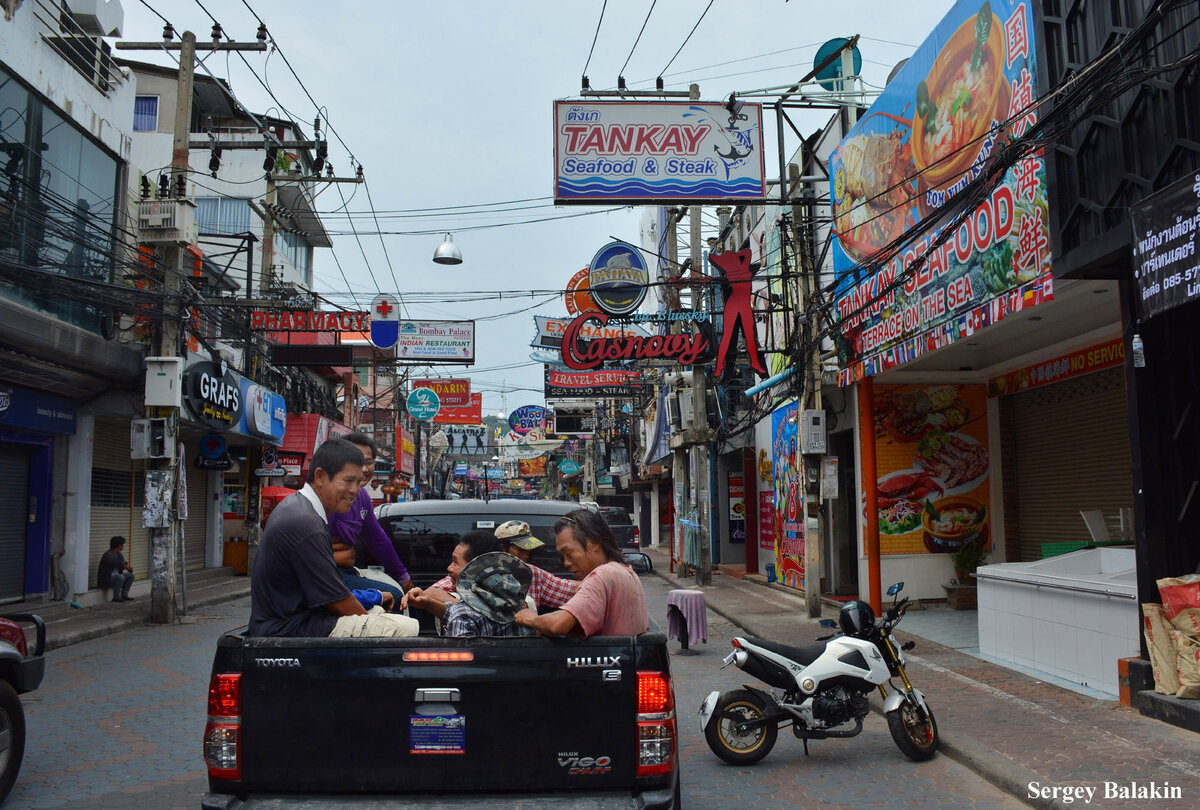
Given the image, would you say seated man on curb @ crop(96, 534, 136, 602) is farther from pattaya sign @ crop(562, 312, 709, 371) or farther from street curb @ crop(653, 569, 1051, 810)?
street curb @ crop(653, 569, 1051, 810)

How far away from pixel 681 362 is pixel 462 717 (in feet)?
51.7

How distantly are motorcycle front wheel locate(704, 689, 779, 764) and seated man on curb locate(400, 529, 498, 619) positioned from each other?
7.18 ft

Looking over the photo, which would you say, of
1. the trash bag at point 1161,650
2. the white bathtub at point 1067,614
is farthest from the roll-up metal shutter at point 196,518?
the trash bag at point 1161,650

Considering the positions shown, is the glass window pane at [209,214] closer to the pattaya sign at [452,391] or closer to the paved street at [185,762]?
the pattaya sign at [452,391]

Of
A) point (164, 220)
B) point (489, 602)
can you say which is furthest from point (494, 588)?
point (164, 220)

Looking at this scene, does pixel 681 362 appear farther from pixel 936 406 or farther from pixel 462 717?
pixel 462 717

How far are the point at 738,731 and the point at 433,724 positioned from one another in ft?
12.1

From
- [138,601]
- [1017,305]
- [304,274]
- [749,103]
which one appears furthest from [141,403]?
[304,274]

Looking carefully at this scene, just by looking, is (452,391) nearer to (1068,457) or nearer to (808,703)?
(1068,457)

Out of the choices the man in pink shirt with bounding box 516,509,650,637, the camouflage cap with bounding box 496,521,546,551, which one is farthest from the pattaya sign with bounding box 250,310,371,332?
the man in pink shirt with bounding box 516,509,650,637

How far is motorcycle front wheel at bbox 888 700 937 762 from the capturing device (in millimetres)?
6785

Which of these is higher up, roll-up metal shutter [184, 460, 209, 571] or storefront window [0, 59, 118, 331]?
storefront window [0, 59, 118, 331]

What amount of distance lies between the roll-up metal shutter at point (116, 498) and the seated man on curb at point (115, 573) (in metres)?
1.03

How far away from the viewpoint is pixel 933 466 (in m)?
15.1
